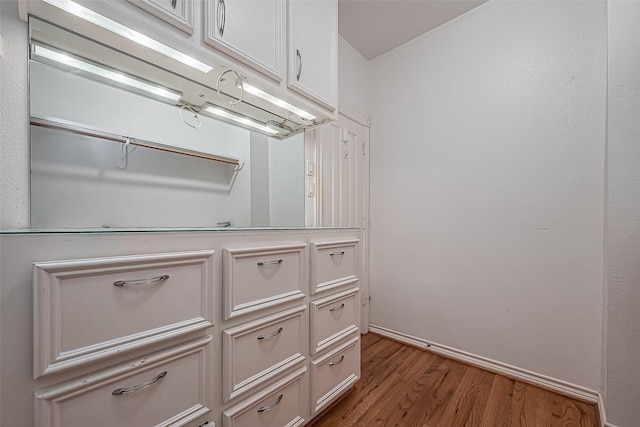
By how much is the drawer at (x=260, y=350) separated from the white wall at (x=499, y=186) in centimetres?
140

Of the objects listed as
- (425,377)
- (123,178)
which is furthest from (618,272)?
(123,178)

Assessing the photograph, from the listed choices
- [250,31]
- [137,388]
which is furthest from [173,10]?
[137,388]

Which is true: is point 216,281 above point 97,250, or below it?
below

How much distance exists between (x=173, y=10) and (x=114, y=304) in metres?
0.96

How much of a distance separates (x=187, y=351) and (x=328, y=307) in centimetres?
68

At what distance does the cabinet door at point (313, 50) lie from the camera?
1.26m

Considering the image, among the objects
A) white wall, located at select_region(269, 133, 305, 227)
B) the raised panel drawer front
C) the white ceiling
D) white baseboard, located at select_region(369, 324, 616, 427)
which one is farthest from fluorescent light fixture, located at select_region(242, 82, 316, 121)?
white baseboard, located at select_region(369, 324, 616, 427)

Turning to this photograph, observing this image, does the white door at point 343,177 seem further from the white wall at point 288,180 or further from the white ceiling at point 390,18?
the white ceiling at point 390,18

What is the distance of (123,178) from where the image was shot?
1.14 metres

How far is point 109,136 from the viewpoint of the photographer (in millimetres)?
1093

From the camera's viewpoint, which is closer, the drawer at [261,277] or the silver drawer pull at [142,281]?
the silver drawer pull at [142,281]

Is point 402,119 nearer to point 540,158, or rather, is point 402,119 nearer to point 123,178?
point 540,158

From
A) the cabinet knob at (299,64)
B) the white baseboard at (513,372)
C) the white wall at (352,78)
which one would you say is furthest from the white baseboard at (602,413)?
the white wall at (352,78)

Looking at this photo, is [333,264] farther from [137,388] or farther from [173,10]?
[173,10]
